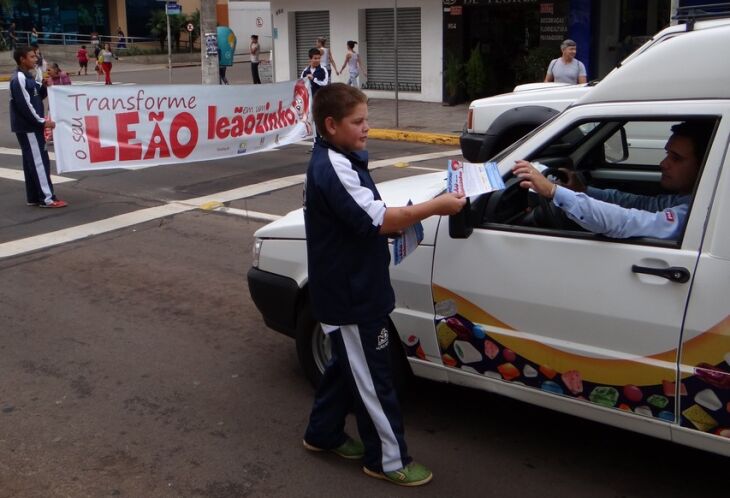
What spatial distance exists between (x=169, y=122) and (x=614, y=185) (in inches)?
337

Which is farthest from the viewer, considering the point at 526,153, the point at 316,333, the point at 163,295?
the point at 163,295

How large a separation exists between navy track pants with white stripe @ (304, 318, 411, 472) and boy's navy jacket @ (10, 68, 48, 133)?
7.25m

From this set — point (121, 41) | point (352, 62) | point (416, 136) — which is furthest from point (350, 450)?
point (121, 41)

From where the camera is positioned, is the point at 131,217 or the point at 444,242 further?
the point at 131,217

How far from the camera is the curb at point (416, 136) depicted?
16.4m

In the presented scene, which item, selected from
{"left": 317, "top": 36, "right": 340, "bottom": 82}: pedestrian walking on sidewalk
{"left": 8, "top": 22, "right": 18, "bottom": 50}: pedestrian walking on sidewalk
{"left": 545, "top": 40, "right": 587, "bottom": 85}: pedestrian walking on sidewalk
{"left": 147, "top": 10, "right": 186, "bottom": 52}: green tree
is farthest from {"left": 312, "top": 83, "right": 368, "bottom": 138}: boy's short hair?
{"left": 147, "top": 10, "right": 186, "bottom": 52}: green tree

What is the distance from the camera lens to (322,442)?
4.21 metres

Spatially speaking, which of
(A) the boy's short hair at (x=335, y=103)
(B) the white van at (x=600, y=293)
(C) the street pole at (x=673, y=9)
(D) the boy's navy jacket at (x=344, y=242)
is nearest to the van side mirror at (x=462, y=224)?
(B) the white van at (x=600, y=293)

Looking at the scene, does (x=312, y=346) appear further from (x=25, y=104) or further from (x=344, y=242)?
(x=25, y=104)

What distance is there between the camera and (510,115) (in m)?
10.0

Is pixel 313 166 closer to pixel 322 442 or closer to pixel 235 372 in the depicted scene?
pixel 322 442

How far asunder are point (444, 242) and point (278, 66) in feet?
77.9

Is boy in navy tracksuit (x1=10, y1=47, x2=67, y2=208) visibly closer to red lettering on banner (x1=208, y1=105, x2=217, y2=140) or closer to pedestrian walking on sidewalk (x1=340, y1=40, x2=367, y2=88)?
red lettering on banner (x1=208, y1=105, x2=217, y2=140)

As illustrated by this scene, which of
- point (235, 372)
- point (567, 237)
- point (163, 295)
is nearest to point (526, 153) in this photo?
point (567, 237)
